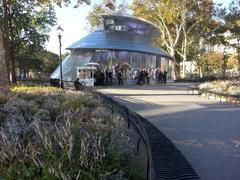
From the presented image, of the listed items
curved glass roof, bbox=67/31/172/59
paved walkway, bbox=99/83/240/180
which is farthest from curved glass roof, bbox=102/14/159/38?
paved walkway, bbox=99/83/240/180

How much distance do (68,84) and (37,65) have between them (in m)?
35.8

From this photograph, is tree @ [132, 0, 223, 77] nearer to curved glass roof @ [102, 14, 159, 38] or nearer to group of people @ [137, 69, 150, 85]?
curved glass roof @ [102, 14, 159, 38]

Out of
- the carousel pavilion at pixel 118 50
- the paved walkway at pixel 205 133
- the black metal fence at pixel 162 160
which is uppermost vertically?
the carousel pavilion at pixel 118 50

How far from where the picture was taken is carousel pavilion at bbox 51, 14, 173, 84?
4612cm

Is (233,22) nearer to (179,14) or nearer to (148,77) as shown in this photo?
(179,14)

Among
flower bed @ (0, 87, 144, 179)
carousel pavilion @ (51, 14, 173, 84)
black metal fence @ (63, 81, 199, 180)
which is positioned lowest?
black metal fence @ (63, 81, 199, 180)

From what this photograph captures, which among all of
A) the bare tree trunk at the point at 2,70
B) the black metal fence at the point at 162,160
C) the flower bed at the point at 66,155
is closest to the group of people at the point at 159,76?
the bare tree trunk at the point at 2,70

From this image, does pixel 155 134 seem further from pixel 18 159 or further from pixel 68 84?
pixel 68 84

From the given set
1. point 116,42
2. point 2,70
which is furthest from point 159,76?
point 2,70

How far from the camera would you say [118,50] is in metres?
46.9

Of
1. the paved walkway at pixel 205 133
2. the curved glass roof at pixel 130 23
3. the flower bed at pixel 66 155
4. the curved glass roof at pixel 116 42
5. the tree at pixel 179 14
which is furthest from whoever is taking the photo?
the tree at pixel 179 14

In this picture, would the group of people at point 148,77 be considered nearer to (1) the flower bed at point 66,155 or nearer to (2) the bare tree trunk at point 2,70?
(2) the bare tree trunk at point 2,70

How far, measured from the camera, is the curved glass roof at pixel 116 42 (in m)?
46.8

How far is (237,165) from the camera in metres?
7.73
